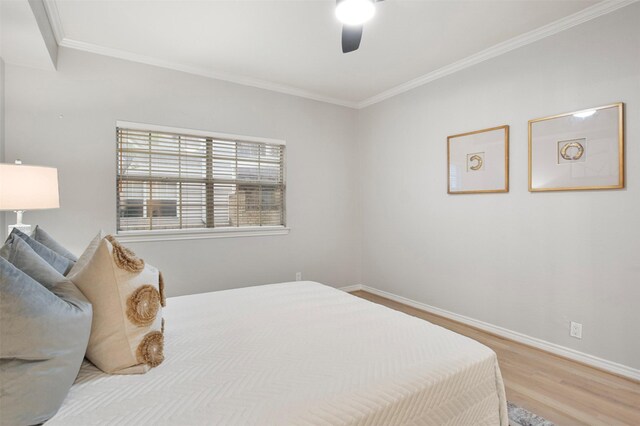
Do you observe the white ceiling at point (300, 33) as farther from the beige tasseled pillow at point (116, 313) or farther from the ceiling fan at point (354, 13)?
the beige tasseled pillow at point (116, 313)

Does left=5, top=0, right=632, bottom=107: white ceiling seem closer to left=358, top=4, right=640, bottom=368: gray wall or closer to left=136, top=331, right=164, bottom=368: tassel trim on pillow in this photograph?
left=358, top=4, right=640, bottom=368: gray wall

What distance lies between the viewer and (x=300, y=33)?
2707 mm

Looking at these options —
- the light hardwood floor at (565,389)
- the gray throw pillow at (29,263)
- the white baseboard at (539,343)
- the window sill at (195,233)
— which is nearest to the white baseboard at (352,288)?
the white baseboard at (539,343)

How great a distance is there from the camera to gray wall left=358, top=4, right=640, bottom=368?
2.30m

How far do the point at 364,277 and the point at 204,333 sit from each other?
323cm

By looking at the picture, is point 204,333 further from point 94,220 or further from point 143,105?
point 143,105

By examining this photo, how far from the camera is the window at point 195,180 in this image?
313 cm

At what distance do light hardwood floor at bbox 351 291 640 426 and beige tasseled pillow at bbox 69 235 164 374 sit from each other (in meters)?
2.11

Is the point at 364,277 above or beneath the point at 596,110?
beneath

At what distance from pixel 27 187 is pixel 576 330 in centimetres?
400

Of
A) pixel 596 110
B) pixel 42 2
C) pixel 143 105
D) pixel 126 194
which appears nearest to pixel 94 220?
pixel 126 194

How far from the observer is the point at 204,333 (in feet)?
5.25

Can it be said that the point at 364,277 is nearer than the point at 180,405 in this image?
No

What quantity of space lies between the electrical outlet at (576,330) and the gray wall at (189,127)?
2.53 metres
